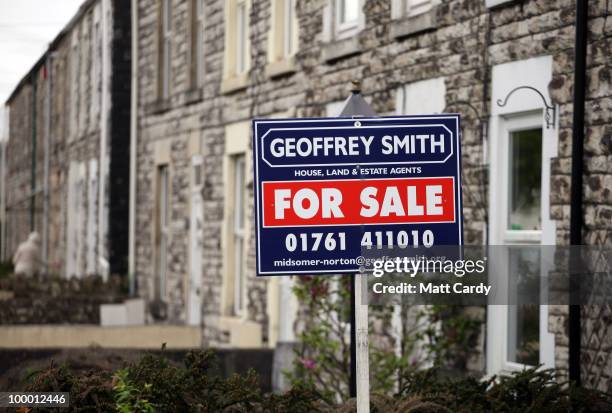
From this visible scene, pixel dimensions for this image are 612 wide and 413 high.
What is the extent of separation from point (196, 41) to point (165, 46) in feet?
5.89

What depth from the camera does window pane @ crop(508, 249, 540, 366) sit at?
9021 millimetres

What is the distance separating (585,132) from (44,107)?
27885 millimetres

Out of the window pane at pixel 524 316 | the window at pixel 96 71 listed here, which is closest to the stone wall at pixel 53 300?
the window at pixel 96 71

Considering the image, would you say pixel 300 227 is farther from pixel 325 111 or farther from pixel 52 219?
pixel 52 219

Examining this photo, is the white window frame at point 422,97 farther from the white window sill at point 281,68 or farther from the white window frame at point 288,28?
the white window frame at point 288,28

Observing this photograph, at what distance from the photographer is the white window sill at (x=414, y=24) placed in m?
10.9

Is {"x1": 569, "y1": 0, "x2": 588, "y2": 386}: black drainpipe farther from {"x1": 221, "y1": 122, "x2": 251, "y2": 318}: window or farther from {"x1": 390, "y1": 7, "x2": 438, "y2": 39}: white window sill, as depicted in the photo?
{"x1": 221, "y1": 122, "x2": 251, "y2": 318}: window

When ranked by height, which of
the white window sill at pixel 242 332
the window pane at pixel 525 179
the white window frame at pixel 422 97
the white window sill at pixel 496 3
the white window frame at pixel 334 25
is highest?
the white window frame at pixel 334 25

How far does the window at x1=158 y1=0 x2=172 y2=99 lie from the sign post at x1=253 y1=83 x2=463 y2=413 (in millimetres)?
14099

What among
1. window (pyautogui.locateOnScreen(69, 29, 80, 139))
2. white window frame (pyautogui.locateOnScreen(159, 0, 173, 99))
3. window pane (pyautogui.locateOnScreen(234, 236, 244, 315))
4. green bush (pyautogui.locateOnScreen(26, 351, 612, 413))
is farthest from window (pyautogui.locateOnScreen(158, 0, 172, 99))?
green bush (pyautogui.locateOnScreen(26, 351, 612, 413))

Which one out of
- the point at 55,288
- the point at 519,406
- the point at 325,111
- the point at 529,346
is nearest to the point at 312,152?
the point at 519,406

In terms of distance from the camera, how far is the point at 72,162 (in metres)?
28.8

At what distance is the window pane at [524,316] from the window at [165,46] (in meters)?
11.2

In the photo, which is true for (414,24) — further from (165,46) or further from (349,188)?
(165,46)
